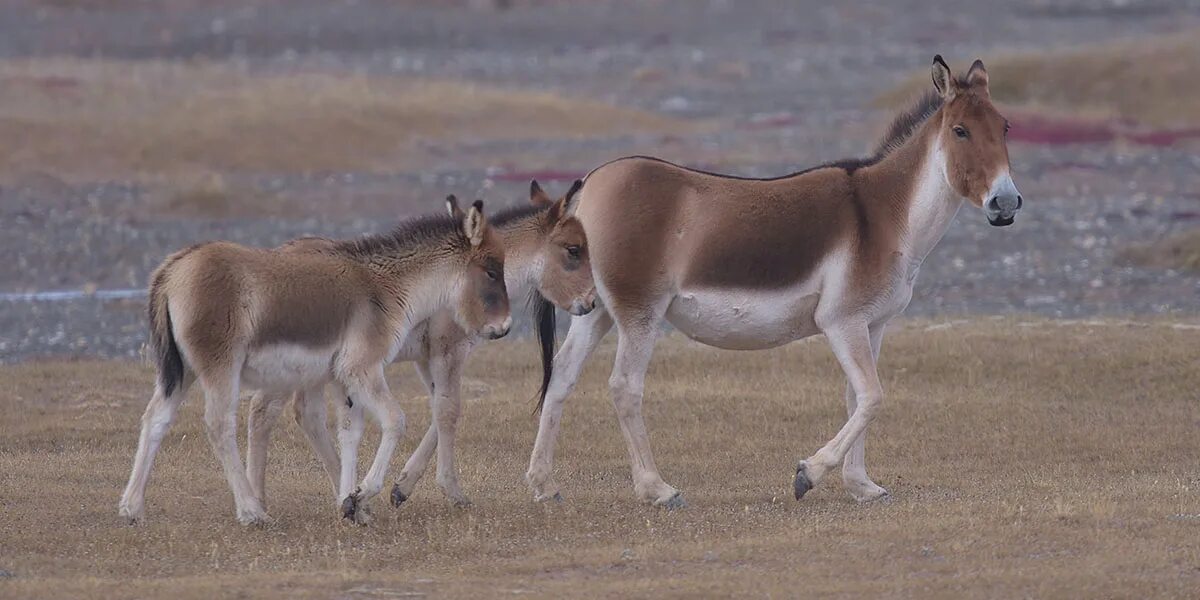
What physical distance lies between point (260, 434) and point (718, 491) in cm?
349

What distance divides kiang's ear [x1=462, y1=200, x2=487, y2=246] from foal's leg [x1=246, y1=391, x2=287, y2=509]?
5.77 feet

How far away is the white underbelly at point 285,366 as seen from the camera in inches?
475

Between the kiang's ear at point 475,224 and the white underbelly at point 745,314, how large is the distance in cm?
145

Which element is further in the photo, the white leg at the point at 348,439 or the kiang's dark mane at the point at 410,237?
the kiang's dark mane at the point at 410,237

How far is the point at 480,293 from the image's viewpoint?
42.7ft

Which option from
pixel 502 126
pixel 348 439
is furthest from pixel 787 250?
→ pixel 502 126

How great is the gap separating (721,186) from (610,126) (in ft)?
108

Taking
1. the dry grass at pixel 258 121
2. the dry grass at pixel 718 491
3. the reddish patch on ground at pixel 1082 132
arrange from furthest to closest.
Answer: the reddish patch on ground at pixel 1082 132
the dry grass at pixel 258 121
the dry grass at pixel 718 491

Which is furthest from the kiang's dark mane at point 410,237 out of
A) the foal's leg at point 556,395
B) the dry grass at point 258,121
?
the dry grass at point 258,121

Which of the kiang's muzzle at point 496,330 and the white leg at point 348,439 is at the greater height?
the kiang's muzzle at point 496,330

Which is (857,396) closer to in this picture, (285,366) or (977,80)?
(977,80)

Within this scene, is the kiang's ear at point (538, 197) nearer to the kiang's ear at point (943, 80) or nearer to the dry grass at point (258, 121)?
the kiang's ear at point (943, 80)

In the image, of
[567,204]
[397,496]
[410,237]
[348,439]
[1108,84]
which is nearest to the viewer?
[348,439]

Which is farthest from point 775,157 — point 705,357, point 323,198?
point 705,357
